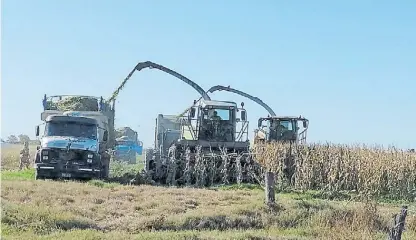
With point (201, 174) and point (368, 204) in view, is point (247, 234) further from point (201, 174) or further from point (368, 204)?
point (201, 174)

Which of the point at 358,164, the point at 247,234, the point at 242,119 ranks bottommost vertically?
the point at 247,234

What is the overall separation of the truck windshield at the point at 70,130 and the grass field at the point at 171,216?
403 centimetres

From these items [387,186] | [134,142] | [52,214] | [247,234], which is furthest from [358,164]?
[134,142]

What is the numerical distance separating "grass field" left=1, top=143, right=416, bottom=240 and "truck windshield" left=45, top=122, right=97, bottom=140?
4.03m

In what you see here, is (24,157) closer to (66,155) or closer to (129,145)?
(129,145)

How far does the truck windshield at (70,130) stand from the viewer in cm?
1992

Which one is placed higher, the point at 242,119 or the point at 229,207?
the point at 242,119

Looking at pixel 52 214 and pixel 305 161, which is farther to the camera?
pixel 305 161

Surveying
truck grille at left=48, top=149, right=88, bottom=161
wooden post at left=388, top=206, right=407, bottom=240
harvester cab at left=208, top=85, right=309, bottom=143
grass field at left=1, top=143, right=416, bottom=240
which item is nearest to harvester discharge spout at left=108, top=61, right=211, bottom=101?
harvester cab at left=208, top=85, right=309, bottom=143

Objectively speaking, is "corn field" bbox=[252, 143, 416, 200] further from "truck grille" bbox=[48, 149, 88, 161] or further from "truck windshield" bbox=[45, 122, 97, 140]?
"truck grille" bbox=[48, 149, 88, 161]

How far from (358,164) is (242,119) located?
5.00 m

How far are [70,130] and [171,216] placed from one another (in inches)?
341

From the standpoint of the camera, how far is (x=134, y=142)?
3812 centimetres

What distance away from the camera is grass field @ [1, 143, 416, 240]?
10641mm
